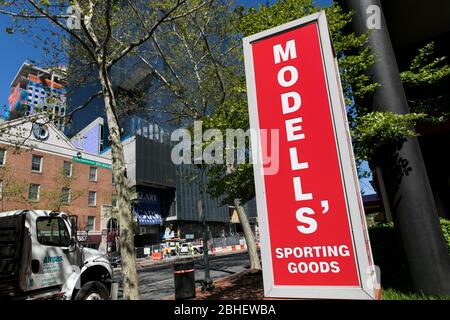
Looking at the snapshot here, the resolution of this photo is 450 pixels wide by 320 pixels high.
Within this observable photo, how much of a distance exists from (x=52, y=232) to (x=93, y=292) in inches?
76.9

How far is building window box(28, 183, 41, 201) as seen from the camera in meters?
32.6

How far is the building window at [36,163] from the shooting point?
3379 cm

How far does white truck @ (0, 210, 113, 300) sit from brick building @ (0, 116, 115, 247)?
71.3 feet

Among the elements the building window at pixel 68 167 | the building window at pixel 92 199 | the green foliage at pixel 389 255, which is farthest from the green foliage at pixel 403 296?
the building window at pixel 92 199

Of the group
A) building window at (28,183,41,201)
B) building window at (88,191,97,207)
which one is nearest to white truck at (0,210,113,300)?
building window at (28,183,41,201)

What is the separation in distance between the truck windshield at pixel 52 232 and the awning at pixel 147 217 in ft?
137

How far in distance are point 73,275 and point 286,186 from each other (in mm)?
8032

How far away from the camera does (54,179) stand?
114 feet

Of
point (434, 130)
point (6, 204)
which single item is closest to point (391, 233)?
point (434, 130)

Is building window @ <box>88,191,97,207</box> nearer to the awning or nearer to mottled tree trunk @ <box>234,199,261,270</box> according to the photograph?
the awning

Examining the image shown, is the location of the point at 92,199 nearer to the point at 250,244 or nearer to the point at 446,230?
the point at 250,244

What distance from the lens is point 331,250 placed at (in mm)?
2094

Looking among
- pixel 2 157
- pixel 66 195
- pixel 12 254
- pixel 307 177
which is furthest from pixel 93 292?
pixel 66 195

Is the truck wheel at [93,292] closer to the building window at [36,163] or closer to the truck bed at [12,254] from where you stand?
the truck bed at [12,254]
